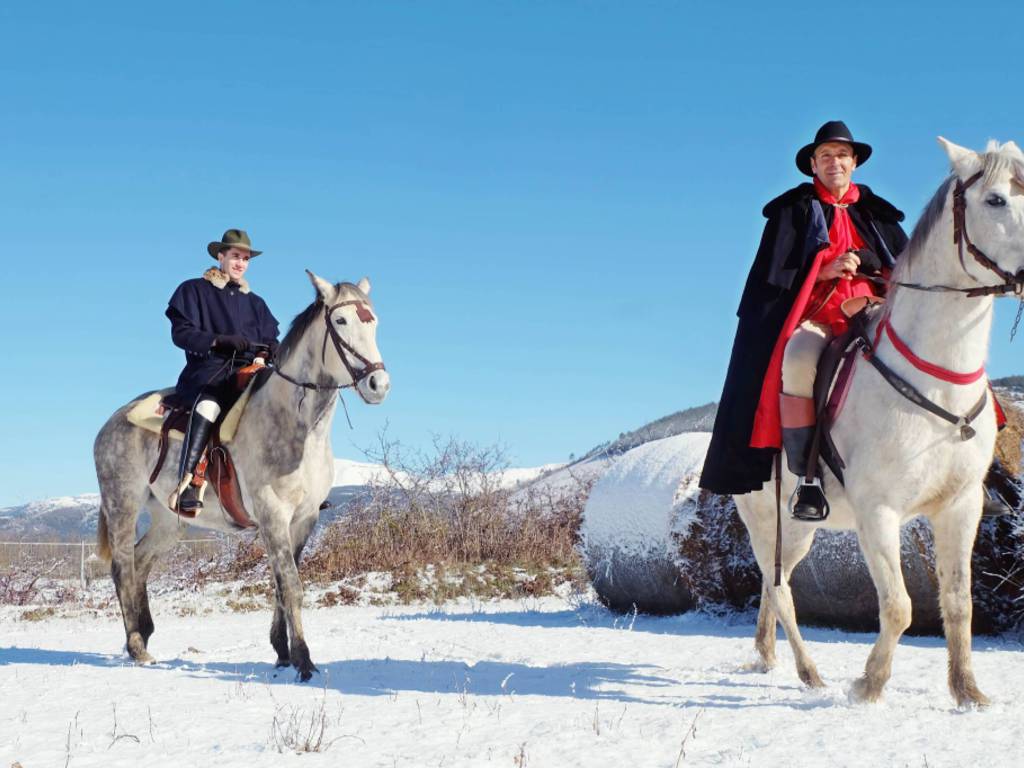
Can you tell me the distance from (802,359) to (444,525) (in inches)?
478

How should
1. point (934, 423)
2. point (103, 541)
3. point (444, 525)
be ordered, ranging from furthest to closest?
point (444, 525), point (103, 541), point (934, 423)

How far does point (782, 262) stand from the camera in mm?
5977

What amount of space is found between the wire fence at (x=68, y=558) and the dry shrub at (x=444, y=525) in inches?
114

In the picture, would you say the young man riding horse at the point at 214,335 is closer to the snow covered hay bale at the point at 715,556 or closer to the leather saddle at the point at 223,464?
the leather saddle at the point at 223,464

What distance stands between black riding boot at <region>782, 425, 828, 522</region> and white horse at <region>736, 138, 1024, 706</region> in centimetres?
29

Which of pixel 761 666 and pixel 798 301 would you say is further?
pixel 761 666

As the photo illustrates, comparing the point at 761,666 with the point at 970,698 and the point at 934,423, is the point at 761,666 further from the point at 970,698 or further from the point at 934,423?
→ the point at 934,423

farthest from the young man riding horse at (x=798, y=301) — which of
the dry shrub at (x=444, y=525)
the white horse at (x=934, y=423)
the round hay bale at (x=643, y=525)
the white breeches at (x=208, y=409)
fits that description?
the dry shrub at (x=444, y=525)

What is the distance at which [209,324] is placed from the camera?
27.1 feet

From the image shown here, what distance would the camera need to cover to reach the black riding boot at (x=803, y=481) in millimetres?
5449

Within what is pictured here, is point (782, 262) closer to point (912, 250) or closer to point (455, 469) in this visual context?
point (912, 250)

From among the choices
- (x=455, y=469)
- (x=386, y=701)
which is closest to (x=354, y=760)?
(x=386, y=701)

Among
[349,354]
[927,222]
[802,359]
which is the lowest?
[802,359]

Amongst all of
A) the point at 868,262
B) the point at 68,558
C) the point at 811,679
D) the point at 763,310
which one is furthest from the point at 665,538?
the point at 68,558
